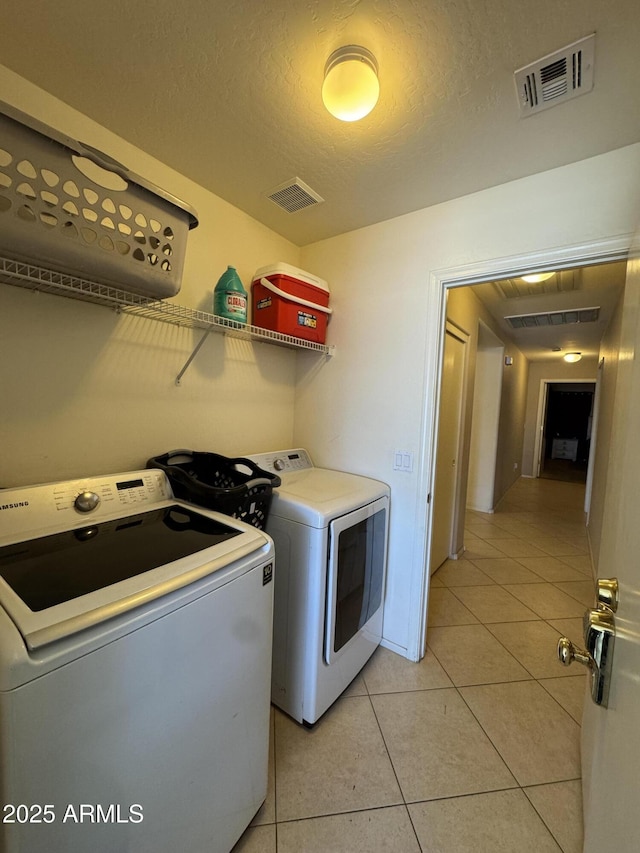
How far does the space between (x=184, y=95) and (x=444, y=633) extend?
2913 millimetres

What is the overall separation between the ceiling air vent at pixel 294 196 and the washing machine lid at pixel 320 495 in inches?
56.9

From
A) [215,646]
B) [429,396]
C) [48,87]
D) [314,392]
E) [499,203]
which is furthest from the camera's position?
[314,392]

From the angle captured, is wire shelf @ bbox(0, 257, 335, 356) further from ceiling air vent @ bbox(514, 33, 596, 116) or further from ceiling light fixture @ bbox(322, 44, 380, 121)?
ceiling air vent @ bbox(514, 33, 596, 116)


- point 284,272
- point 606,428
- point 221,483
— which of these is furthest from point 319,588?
point 606,428

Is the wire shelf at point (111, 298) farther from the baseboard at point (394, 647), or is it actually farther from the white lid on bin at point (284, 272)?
the baseboard at point (394, 647)

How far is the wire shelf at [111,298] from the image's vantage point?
40.2 inches

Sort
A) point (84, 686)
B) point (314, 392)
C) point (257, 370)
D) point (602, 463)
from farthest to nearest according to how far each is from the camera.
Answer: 1. point (602, 463)
2. point (314, 392)
3. point (257, 370)
4. point (84, 686)

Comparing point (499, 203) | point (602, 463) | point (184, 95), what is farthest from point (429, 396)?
point (602, 463)

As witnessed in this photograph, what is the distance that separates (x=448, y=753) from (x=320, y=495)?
117 centimetres

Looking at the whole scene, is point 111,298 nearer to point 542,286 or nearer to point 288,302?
point 288,302

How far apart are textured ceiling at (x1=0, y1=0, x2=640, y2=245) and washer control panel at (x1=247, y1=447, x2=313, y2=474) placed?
1.37m

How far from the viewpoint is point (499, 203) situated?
5.04 ft

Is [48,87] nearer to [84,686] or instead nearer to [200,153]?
[200,153]

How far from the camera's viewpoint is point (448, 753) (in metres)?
1.37
